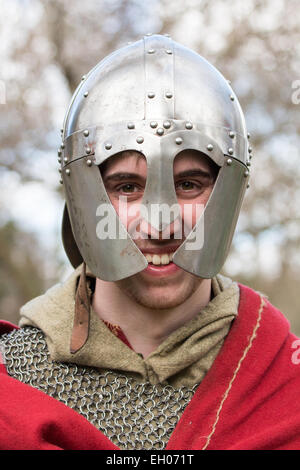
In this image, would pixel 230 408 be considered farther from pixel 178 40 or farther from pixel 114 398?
pixel 178 40

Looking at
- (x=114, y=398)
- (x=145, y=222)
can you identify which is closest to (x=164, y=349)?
(x=114, y=398)

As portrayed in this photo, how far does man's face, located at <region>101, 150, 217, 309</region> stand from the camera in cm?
228

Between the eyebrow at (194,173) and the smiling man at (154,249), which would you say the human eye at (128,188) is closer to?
the smiling man at (154,249)

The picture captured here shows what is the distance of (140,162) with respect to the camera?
7.49 ft

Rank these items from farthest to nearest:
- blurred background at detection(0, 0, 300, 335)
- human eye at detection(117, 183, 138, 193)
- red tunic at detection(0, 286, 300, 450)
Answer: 1. blurred background at detection(0, 0, 300, 335)
2. human eye at detection(117, 183, 138, 193)
3. red tunic at detection(0, 286, 300, 450)

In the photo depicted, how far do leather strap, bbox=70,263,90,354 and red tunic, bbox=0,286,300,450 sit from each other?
0.26 m

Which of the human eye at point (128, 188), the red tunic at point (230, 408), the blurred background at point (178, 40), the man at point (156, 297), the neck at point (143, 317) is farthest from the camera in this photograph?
the blurred background at point (178, 40)

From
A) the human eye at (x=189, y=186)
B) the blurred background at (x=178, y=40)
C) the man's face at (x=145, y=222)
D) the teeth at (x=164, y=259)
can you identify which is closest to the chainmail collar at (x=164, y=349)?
the man's face at (x=145, y=222)

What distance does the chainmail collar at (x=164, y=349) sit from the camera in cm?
237

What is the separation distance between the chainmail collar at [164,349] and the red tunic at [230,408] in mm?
55

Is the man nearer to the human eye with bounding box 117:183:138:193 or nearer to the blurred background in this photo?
the human eye with bounding box 117:183:138:193

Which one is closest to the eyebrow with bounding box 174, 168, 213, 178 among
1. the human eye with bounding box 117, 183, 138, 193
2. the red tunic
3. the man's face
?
the man's face
